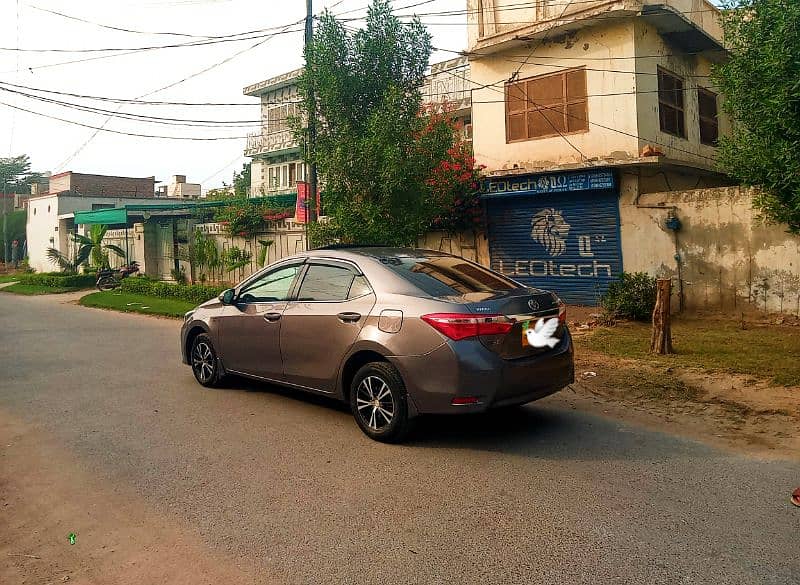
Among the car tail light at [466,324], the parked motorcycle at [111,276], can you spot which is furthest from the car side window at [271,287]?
the parked motorcycle at [111,276]

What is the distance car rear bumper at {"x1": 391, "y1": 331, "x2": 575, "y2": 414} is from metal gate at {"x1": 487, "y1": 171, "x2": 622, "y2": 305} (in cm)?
964

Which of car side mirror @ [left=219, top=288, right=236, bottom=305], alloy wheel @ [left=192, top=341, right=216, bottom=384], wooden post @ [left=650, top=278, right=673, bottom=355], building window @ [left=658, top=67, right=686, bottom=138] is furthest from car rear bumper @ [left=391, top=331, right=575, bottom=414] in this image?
building window @ [left=658, top=67, right=686, bottom=138]

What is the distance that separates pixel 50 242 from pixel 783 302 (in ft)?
114

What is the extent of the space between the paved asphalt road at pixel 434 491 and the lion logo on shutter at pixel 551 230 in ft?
27.9

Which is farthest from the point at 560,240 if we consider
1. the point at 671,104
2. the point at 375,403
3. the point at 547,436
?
the point at 375,403

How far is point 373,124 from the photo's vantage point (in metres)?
11.4

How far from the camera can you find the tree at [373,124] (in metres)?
11.6

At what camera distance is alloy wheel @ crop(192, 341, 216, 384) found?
24.7 ft

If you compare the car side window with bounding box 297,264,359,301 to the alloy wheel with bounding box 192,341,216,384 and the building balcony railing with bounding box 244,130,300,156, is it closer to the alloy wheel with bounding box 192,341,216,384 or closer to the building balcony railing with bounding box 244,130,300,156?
the alloy wheel with bounding box 192,341,216,384

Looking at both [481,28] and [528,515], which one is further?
[481,28]

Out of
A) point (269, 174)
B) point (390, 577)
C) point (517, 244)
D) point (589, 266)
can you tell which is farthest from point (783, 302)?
point (269, 174)

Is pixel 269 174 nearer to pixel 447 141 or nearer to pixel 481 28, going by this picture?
pixel 481 28

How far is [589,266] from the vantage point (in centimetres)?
1455

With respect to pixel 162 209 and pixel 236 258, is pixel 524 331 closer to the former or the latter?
pixel 236 258
